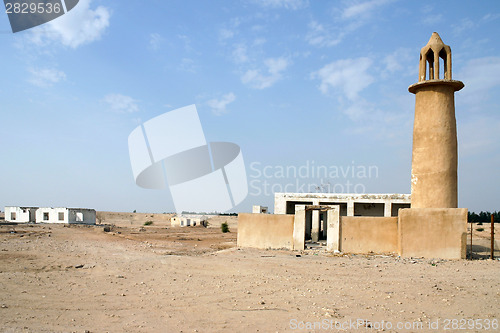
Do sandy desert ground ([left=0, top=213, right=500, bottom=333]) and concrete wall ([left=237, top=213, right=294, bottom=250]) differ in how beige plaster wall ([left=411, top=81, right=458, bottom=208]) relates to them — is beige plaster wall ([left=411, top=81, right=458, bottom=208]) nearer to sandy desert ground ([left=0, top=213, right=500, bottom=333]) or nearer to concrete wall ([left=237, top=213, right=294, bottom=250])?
sandy desert ground ([left=0, top=213, right=500, bottom=333])

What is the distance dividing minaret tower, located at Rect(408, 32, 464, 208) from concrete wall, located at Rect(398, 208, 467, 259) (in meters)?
0.65

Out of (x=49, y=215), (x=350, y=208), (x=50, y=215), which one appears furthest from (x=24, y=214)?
(x=350, y=208)

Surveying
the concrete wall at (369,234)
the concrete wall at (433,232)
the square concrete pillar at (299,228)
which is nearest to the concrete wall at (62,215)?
the square concrete pillar at (299,228)

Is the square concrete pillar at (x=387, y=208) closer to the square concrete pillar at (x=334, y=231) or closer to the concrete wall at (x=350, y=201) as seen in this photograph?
the concrete wall at (x=350, y=201)

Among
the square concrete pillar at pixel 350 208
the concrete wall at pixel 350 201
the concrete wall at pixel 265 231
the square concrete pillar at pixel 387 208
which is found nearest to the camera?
the concrete wall at pixel 265 231

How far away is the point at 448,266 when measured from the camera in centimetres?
1234

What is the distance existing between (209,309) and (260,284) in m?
2.33

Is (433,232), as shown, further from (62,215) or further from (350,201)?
(62,215)

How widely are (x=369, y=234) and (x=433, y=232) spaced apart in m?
2.45

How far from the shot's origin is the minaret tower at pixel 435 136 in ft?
48.5

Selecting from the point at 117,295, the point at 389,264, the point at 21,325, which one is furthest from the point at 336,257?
the point at 21,325

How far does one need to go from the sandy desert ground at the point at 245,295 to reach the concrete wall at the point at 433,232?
4.18ft

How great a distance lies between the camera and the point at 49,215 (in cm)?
4378

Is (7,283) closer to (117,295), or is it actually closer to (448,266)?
(117,295)
